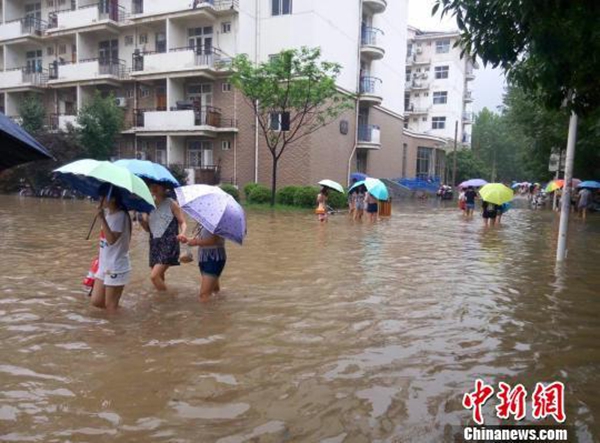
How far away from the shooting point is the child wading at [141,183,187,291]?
264 inches

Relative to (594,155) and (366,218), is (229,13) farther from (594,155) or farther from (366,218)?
(594,155)

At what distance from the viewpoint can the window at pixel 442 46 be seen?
60.0 metres

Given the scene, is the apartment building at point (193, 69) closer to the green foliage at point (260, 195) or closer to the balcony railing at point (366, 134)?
the balcony railing at point (366, 134)

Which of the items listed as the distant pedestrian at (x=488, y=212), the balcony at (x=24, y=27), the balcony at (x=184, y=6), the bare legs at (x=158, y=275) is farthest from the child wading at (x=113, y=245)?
the balcony at (x=24, y=27)

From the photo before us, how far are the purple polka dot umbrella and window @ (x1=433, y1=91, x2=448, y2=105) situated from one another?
58912 mm

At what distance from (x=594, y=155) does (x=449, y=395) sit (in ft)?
84.3

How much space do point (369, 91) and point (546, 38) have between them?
30.2 meters

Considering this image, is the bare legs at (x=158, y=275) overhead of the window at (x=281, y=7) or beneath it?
beneath

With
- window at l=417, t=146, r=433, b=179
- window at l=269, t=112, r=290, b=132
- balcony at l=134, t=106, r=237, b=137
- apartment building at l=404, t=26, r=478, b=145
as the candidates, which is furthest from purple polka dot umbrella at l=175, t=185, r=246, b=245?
apartment building at l=404, t=26, r=478, b=145

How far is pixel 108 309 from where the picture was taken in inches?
249

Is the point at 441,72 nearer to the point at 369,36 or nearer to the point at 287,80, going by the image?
the point at 369,36

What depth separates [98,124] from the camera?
29.2m

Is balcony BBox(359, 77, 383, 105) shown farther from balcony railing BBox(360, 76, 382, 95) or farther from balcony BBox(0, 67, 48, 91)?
balcony BBox(0, 67, 48, 91)

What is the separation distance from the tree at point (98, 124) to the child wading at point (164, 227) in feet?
80.9
